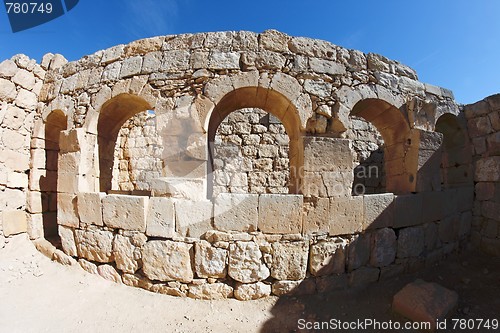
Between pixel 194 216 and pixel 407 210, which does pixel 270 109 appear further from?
pixel 407 210

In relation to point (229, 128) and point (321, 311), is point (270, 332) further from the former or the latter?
point (229, 128)

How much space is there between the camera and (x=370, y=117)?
4383mm

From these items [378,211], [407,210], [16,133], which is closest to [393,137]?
[407,210]

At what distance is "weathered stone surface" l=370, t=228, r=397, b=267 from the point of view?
3512 mm

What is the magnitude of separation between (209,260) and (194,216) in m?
0.66

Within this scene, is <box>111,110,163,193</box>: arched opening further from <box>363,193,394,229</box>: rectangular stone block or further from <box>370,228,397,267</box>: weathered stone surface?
<box>370,228,397,267</box>: weathered stone surface

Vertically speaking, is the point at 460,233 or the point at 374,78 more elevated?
the point at 374,78

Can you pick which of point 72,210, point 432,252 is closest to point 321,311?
point 432,252

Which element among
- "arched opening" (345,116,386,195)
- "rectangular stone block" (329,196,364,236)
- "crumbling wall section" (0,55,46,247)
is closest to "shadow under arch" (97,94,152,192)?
"crumbling wall section" (0,55,46,247)

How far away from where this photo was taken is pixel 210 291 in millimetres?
3213

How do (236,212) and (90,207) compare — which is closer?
(236,212)

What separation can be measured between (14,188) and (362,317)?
260 inches

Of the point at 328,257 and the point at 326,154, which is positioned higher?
the point at 326,154

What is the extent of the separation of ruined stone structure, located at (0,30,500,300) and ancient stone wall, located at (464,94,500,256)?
0.02m
